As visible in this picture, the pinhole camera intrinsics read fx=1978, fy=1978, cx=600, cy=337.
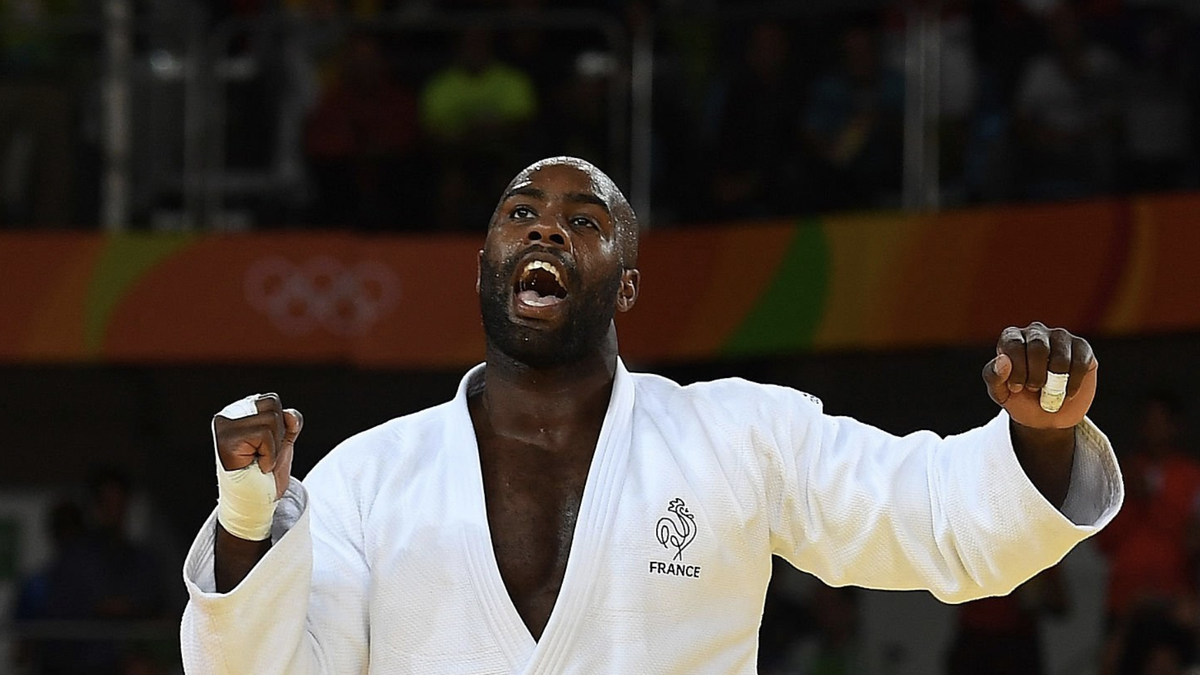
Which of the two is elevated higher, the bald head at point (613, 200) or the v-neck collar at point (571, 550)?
the bald head at point (613, 200)

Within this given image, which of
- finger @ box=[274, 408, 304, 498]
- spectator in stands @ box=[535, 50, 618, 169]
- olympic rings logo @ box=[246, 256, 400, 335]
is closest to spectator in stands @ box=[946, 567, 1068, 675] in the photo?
spectator in stands @ box=[535, 50, 618, 169]

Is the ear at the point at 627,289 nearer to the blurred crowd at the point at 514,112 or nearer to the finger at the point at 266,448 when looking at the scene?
the finger at the point at 266,448

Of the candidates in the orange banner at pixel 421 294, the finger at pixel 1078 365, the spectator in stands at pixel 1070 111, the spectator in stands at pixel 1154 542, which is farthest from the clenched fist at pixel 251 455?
the orange banner at pixel 421 294

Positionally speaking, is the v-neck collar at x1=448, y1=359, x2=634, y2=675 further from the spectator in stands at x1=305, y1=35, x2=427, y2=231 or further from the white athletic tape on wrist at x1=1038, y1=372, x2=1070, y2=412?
the spectator in stands at x1=305, y1=35, x2=427, y2=231

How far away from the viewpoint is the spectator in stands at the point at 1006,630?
27.7 feet

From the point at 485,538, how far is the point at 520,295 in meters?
0.46

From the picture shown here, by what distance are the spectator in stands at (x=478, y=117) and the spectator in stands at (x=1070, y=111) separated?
253 centimetres

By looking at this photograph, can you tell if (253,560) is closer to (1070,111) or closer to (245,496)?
(245,496)

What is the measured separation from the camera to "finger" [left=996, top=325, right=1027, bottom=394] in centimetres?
332

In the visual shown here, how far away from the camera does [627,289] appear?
13.1 ft

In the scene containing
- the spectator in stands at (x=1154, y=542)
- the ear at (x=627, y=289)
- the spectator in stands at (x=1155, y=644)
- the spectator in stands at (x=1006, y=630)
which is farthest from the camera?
the spectator in stands at (x=1006, y=630)

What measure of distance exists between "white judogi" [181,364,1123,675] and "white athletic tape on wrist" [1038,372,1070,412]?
18cm

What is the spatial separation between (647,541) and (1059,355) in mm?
835

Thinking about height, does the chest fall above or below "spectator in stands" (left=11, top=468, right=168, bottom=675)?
above
